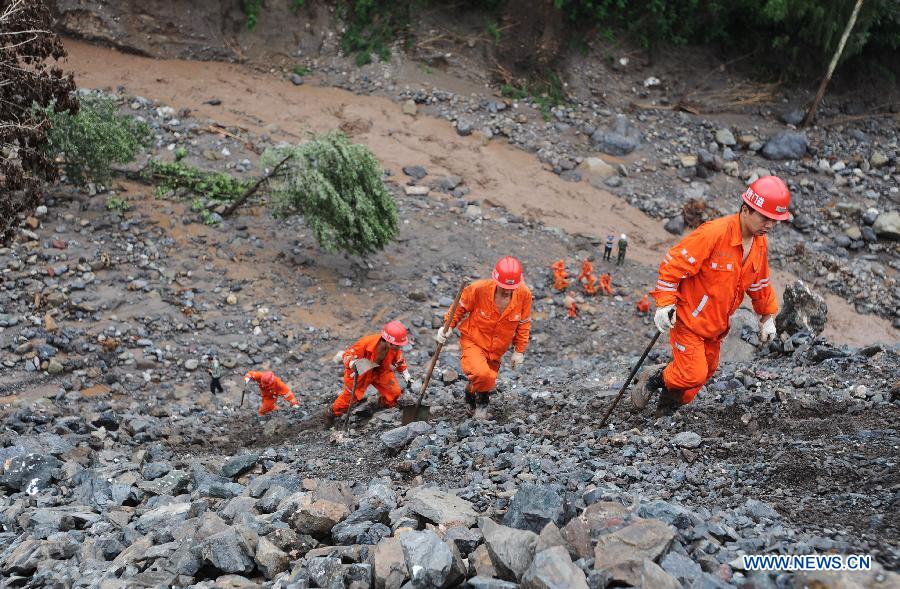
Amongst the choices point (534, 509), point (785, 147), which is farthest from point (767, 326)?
point (785, 147)

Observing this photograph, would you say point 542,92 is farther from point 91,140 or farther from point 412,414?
point 412,414

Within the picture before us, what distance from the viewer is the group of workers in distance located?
540 centimetres

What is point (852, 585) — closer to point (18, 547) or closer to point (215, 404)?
point (18, 547)

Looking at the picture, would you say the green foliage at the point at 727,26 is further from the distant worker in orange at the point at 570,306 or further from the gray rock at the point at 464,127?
the distant worker in orange at the point at 570,306

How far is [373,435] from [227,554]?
2700 millimetres

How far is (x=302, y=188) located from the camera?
10398 mm

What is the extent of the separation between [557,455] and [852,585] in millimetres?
2542

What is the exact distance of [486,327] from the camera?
21.9 feet

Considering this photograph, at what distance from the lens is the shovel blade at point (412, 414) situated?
7254 millimetres

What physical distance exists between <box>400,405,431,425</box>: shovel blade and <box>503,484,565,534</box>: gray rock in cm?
281

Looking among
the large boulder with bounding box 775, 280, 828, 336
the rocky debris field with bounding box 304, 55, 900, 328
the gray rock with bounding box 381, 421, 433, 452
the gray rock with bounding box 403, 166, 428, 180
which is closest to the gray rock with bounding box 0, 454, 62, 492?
the gray rock with bounding box 381, 421, 433, 452

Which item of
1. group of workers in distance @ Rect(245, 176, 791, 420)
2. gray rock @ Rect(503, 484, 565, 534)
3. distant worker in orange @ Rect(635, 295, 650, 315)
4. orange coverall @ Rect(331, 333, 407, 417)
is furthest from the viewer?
distant worker in orange @ Rect(635, 295, 650, 315)

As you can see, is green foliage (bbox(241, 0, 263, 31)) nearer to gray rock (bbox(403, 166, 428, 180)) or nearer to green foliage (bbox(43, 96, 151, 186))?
gray rock (bbox(403, 166, 428, 180))

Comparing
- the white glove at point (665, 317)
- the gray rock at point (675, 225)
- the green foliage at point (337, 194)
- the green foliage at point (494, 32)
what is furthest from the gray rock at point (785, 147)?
the white glove at point (665, 317)
